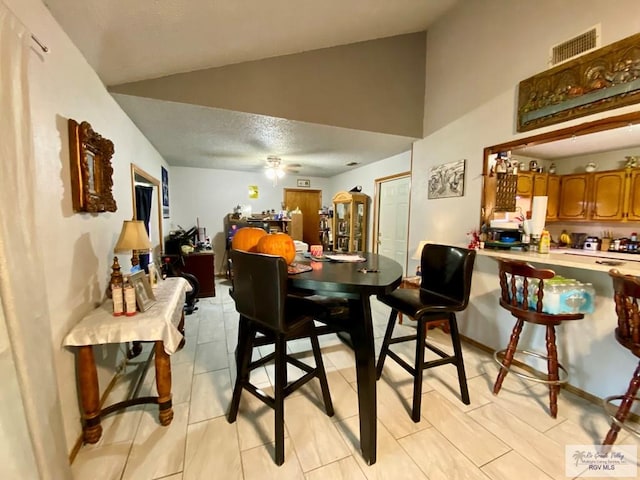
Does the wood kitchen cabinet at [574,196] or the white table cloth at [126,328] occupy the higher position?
the wood kitchen cabinet at [574,196]

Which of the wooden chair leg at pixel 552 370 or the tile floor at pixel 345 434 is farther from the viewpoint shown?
the wooden chair leg at pixel 552 370

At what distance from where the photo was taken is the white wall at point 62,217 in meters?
1.18

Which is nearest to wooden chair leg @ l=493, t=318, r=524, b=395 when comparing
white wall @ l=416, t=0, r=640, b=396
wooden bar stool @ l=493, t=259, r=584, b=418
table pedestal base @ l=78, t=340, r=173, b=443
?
wooden bar stool @ l=493, t=259, r=584, b=418

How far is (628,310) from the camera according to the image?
1.38 meters

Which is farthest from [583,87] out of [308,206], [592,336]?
[308,206]

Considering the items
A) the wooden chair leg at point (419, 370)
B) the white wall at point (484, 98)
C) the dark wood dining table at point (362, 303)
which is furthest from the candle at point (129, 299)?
the white wall at point (484, 98)

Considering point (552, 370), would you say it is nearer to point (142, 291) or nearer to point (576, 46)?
point (576, 46)

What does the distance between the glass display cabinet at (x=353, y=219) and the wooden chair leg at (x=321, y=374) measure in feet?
11.1

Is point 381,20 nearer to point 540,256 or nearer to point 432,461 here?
point 540,256

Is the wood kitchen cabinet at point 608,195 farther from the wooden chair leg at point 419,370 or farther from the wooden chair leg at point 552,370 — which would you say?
the wooden chair leg at point 419,370

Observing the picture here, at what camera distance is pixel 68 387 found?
1.41m

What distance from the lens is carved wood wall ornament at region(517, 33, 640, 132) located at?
1629mm

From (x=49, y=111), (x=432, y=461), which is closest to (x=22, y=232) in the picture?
(x=49, y=111)

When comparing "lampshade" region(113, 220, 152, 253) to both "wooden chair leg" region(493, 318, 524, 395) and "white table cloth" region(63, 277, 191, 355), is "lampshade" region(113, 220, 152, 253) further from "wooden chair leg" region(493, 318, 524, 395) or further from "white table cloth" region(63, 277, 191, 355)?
"wooden chair leg" region(493, 318, 524, 395)
